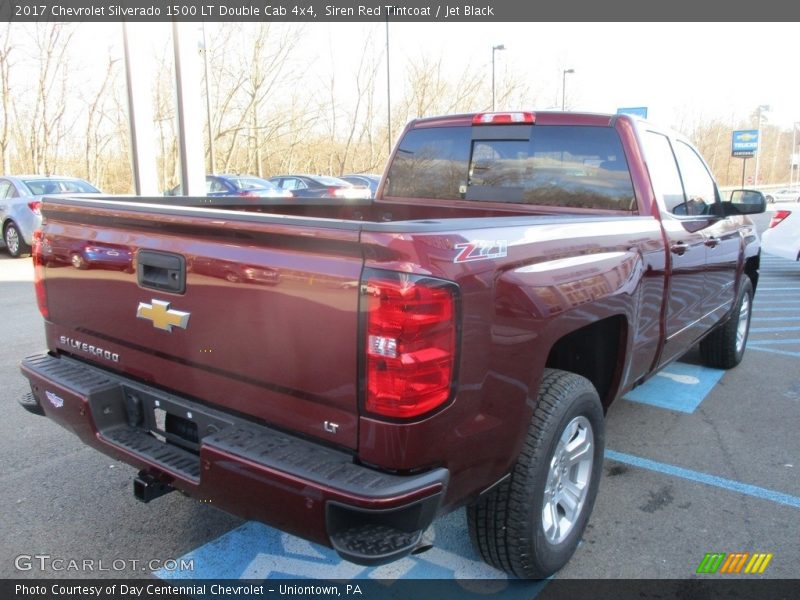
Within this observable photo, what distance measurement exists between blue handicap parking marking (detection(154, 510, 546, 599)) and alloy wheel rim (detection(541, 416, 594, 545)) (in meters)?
0.27

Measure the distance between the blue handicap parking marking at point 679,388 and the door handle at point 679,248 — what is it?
1.43 m

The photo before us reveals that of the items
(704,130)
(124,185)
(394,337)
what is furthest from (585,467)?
(704,130)

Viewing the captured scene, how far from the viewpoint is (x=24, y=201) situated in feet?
39.1

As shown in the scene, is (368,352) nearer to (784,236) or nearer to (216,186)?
(784,236)

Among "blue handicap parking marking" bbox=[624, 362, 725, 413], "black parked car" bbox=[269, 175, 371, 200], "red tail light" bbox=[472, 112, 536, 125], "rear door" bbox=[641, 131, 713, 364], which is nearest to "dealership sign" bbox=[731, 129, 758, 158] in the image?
"black parked car" bbox=[269, 175, 371, 200]

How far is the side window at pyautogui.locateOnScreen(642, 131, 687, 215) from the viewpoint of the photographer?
11.6 feet

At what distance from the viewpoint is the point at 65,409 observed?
103 inches

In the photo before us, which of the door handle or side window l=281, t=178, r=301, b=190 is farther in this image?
side window l=281, t=178, r=301, b=190

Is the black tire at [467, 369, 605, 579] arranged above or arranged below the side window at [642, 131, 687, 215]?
below

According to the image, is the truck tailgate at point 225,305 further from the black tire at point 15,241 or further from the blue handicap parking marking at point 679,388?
the black tire at point 15,241

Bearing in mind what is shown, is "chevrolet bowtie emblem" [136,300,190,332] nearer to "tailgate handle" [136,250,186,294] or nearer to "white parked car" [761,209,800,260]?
"tailgate handle" [136,250,186,294]

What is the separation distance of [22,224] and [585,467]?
12.4 m

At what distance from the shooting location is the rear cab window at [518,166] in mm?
3539
